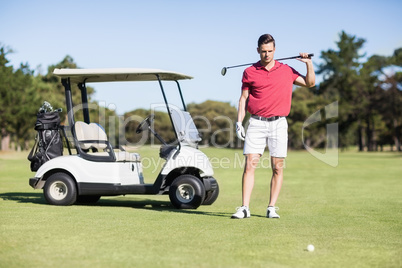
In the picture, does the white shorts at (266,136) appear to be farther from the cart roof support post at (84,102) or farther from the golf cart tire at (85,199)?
the cart roof support post at (84,102)

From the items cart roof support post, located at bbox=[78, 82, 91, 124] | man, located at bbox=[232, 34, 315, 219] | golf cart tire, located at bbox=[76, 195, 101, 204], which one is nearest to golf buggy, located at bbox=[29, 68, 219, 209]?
golf cart tire, located at bbox=[76, 195, 101, 204]

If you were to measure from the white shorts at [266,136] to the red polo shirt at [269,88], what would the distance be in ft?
0.40

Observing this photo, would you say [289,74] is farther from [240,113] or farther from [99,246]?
[99,246]

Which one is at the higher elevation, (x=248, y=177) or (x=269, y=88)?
(x=269, y=88)

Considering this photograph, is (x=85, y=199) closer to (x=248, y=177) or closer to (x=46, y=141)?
(x=46, y=141)

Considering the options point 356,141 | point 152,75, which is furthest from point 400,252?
point 356,141

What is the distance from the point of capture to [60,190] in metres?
8.52

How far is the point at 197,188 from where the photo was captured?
7930 millimetres

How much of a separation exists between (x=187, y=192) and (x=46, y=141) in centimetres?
250

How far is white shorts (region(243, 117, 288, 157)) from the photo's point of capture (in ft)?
21.8

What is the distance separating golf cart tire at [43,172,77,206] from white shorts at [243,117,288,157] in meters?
3.06

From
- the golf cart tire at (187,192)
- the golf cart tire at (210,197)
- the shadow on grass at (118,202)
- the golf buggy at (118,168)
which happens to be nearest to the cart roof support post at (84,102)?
the golf buggy at (118,168)

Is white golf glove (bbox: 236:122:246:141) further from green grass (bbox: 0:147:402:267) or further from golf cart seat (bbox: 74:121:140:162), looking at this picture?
golf cart seat (bbox: 74:121:140:162)

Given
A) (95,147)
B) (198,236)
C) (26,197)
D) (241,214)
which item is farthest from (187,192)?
(26,197)
